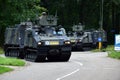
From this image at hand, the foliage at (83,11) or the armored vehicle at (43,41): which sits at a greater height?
the foliage at (83,11)

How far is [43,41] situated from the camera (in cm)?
2805

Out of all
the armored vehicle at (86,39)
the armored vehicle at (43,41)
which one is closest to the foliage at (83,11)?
the armored vehicle at (86,39)

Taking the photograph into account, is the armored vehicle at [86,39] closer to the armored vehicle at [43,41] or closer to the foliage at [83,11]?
the armored vehicle at [43,41]

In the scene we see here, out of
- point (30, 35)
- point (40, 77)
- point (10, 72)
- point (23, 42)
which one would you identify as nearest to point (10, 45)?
point (23, 42)

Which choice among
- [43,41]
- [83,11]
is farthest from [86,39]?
[83,11]

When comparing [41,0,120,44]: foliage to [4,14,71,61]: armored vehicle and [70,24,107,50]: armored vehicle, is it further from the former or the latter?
[4,14,71,61]: armored vehicle

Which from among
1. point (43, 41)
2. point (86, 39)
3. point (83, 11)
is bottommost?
point (86, 39)

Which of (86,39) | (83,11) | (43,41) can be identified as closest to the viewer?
(43,41)

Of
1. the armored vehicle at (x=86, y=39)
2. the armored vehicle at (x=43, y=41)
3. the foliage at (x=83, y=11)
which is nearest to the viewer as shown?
the armored vehicle at (x=43, y=41)

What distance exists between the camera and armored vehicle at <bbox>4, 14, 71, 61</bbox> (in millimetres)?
28141

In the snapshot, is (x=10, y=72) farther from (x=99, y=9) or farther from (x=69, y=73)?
(x=99, y=9)

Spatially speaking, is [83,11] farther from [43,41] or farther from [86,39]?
[43,41]

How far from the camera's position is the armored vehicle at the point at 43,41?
28141 millimetres

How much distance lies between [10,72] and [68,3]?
5288 centimetres
